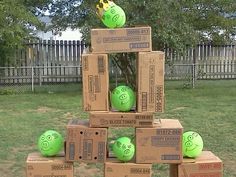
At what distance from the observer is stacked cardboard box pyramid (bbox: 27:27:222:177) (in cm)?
441

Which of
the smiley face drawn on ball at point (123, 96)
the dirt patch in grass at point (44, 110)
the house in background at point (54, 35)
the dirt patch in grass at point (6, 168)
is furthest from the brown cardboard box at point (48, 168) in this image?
the house in background at point (54, 35)

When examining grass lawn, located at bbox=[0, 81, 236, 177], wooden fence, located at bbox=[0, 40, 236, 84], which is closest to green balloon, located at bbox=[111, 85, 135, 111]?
grass lawn, located at bbox=[0, 81, 236, 177]

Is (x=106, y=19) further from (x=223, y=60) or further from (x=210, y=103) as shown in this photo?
(x=223, y=60)

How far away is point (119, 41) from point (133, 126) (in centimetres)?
86

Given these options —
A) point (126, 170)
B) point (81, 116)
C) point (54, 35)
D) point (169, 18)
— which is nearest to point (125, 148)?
point (126, 170)

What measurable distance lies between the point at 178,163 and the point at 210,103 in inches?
294

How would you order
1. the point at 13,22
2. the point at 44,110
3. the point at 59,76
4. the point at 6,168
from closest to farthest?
the point at 6,168, the point at 44,110, the point at 13,22, the point at 59,76

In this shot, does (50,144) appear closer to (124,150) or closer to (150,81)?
(124,150)

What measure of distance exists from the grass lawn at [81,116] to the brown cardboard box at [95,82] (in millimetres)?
1345

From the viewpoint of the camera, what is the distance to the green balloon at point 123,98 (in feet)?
14.7

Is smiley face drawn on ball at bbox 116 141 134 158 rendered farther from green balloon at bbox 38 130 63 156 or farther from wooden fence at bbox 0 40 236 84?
wooden fence at bbox 0 40 236 84

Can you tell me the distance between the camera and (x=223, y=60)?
59.5 feet

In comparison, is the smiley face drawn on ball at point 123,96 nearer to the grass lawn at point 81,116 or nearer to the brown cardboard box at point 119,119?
the brown cardboard box at point 119,119

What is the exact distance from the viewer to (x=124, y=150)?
14.3ft
